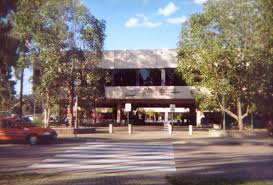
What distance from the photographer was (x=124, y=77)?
6347 centimetres

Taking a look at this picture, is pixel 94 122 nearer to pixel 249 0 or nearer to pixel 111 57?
pixel 111 57

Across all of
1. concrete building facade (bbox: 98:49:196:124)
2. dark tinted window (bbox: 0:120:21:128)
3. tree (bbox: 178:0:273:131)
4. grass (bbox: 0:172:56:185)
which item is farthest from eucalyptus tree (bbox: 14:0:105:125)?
grass (bbox: 0:172:56:185)

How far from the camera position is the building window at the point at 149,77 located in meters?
62.8

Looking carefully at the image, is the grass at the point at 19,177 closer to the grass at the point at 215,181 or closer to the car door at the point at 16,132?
the grass at the point at 215,181

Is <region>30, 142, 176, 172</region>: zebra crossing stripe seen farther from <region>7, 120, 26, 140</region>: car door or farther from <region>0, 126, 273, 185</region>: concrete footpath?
<region>7, 120, 26, 140</region>: car door

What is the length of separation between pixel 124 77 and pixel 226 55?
2713 cm

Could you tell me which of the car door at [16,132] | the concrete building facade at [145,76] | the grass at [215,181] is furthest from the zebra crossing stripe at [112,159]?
the concrete building facade at [145,76]

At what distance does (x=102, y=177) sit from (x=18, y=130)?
14112 millimetres

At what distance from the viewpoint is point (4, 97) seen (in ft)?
218

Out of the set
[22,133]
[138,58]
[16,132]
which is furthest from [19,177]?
[138,58]

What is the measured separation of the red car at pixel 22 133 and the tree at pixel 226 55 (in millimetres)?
13905

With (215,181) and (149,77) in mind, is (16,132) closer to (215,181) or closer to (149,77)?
(215,181)

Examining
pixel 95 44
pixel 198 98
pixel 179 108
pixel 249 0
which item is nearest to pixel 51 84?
pixel 95 44

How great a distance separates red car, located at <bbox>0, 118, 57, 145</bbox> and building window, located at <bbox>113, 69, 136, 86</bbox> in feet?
115
